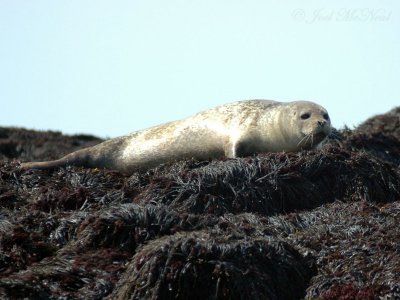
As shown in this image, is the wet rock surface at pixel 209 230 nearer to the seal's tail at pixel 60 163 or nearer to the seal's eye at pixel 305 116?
the seal's tail at pixel 60 163

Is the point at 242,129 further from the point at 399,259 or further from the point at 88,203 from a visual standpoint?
the point at 399,259

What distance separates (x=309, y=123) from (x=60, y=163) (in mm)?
2732

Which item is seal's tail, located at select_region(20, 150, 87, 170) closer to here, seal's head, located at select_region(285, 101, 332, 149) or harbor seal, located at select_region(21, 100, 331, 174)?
harbor seal, located at select_region(21, 100, 331, 174)

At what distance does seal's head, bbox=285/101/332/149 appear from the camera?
11.3 metres

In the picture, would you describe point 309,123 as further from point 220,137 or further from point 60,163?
point 60,163

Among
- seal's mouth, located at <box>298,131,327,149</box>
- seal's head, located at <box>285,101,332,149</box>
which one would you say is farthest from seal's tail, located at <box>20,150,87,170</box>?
seal's mouth, located at <box>298,131,327,149</box>

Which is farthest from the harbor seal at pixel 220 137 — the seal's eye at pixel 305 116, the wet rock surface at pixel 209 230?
the wet rock surface at pixel 209 230

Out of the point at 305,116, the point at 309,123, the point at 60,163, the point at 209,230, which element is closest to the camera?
the point at 209,230

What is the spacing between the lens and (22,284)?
7008 mm

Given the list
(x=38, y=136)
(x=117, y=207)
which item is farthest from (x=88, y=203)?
(x=38, y=136)

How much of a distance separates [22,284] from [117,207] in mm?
1338

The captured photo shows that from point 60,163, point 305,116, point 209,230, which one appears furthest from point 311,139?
point 209,230

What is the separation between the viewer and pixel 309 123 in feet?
37.5

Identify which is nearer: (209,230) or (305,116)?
(209,230)
